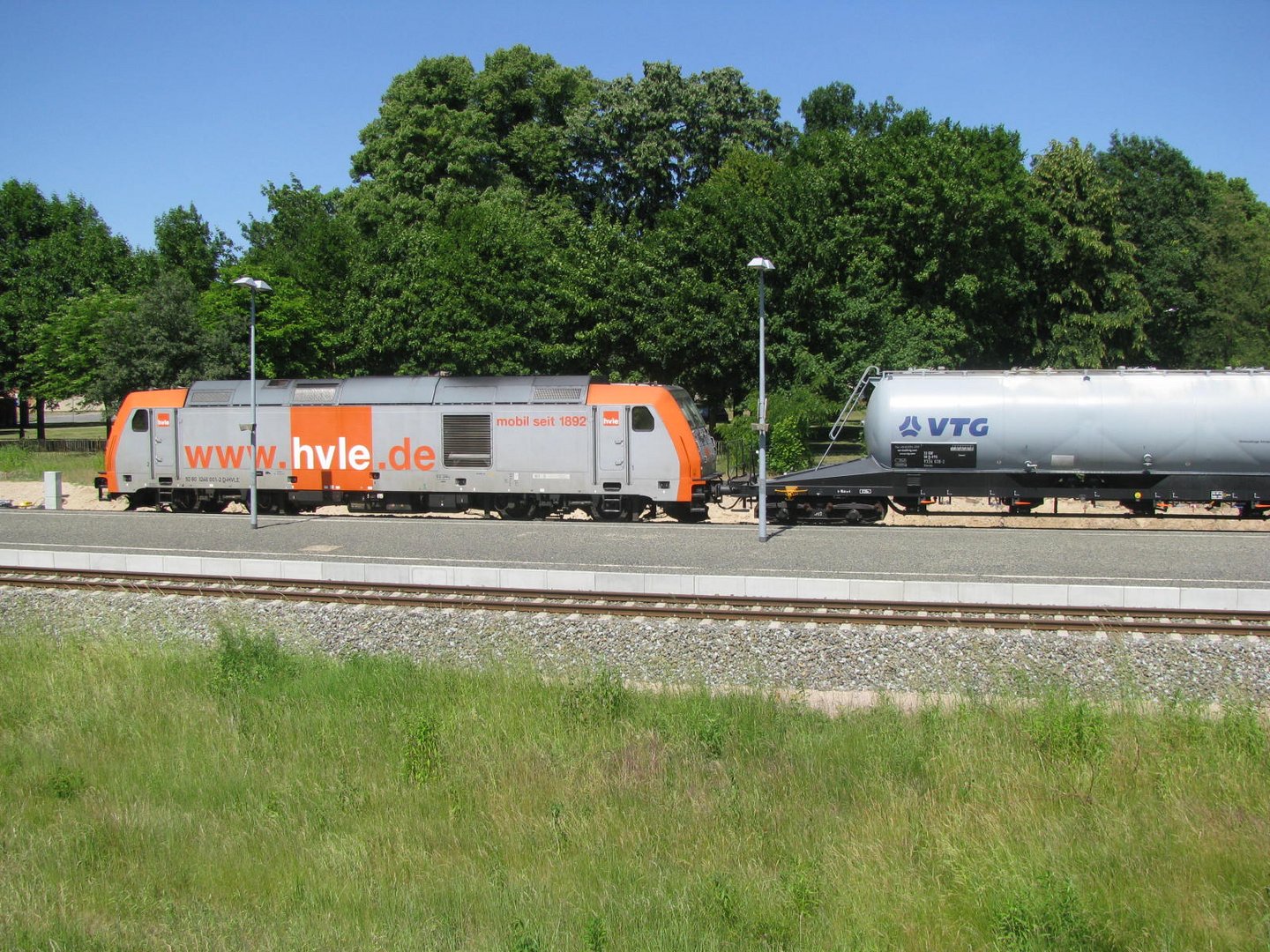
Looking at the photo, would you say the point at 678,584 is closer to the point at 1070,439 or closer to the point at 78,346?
the point at 1070,439

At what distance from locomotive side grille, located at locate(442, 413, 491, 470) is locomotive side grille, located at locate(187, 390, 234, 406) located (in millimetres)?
6375

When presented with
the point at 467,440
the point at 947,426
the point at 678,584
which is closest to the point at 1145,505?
the point at 947,426

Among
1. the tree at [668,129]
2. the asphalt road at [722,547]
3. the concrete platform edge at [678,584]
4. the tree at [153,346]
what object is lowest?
Answer: the concrete platform edge at [678,584]

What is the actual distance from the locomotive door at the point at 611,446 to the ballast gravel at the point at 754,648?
28.3 ft

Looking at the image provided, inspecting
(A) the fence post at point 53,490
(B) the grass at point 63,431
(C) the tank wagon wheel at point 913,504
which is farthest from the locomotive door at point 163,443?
(B) the grass at point 63,431

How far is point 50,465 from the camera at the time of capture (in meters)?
38.9

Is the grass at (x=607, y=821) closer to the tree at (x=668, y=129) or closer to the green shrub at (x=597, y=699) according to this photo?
the green shrub at (x=597, y=699)

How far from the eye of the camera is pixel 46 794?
7.92 meters

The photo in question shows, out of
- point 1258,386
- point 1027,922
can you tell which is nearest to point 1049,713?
point 1027,922

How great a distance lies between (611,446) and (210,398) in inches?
434

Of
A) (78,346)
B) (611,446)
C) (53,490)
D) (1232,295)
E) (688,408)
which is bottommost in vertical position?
(53,490)

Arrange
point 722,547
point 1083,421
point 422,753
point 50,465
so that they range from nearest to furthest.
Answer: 1. point 422,753
2. point 722,547
3. point 1083,421
4. point 50,465

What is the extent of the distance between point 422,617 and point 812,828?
7.76m

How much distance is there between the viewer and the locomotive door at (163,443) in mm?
25328
